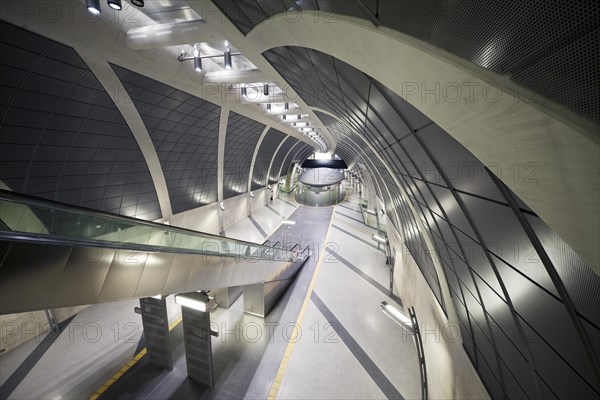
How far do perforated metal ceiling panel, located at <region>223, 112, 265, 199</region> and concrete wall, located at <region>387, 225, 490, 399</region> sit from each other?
1311 cm

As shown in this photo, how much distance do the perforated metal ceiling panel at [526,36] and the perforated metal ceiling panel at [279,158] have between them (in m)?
26.3

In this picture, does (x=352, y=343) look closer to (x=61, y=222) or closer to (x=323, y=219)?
(x=61, y=222)

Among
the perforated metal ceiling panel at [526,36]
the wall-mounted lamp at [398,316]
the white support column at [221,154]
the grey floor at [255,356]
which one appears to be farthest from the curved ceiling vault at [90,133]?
the wall-mounted lamp at [398,316]

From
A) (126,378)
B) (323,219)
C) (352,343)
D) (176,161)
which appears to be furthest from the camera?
(323,219)

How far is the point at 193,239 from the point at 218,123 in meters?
10.7

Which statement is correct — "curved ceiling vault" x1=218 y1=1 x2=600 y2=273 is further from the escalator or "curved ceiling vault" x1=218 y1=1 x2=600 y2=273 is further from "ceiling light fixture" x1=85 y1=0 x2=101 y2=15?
"ceiling light fixture" x1=85 y1=0 x2=101 y2=15

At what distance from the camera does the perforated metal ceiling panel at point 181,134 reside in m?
9.67

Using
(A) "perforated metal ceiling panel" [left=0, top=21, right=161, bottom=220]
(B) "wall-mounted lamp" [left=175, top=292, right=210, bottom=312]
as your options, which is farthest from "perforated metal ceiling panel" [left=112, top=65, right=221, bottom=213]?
(B) "wall-mounted lamp" [left=175, top=292, right=210, bottom=312]

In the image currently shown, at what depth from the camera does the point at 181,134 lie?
13.0m

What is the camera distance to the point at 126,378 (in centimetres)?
685

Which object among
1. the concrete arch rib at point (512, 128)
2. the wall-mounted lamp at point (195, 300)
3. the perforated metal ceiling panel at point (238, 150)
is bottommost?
the wall-mounted lamp at point (195, 300)

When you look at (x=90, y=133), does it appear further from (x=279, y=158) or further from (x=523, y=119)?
(x=279, y=158)

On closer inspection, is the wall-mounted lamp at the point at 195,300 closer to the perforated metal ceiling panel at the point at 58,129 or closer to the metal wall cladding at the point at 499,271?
the metal wall cladding at the point at 499,271

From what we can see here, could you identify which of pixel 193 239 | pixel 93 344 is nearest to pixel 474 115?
pixel 193 239
